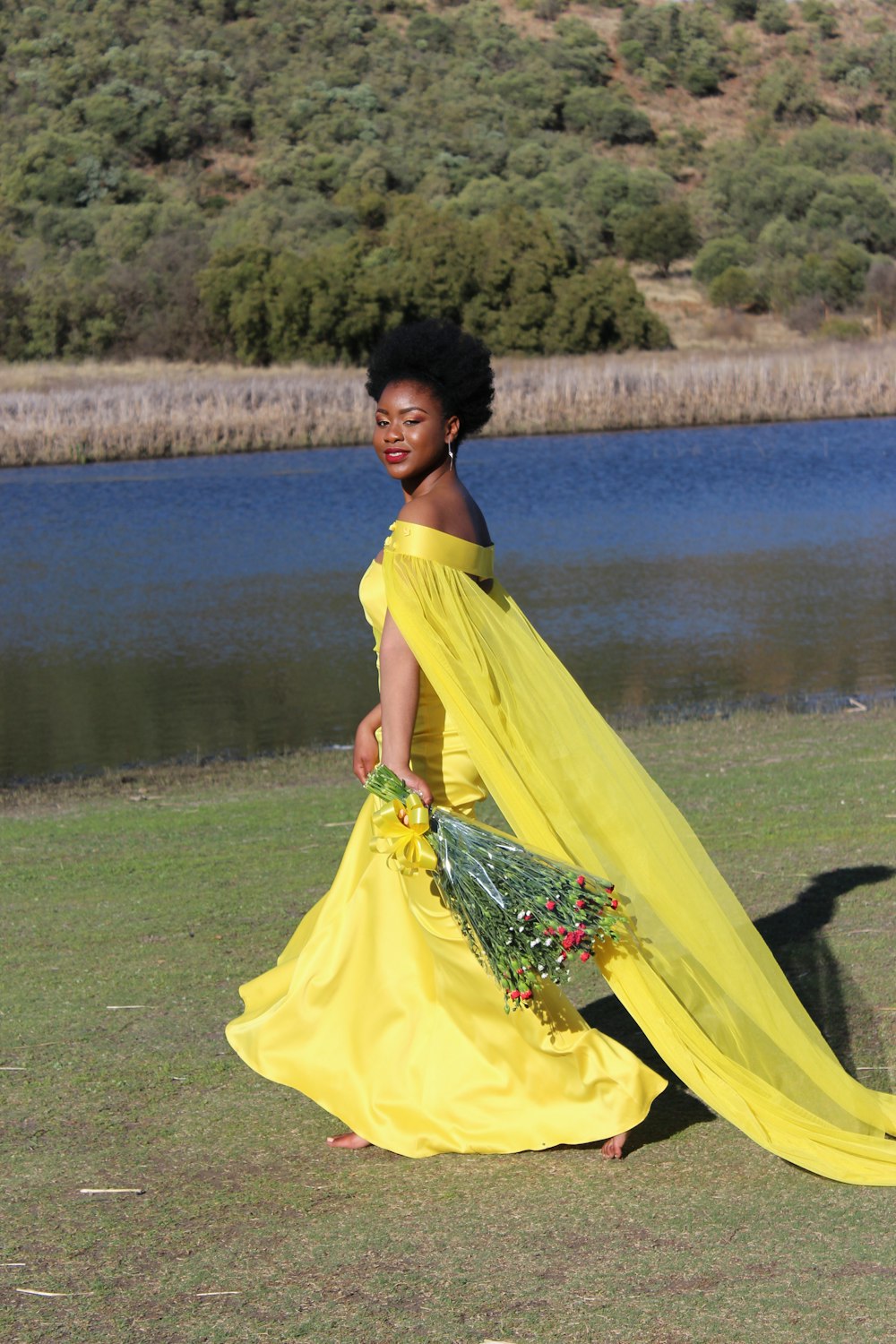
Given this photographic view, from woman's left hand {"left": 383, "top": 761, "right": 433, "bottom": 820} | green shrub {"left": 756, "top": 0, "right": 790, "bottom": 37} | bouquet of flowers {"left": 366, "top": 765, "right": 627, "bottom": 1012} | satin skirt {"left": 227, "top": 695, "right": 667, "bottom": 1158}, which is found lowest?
satin skirt {"left": 227, "top": 695, "right": 667, "bottom": 1158}

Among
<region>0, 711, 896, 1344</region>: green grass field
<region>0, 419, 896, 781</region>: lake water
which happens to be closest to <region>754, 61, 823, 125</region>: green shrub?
<region>0, 419, 896, 781</region>: lake water

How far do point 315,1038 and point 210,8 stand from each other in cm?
11034

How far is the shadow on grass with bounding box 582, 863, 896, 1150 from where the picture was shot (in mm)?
4184

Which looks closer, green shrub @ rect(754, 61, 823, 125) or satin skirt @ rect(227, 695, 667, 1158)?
satin skirt @ rect(227, 695, 667, 1158)

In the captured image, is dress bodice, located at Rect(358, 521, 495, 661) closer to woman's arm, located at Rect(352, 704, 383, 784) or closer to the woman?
the woman

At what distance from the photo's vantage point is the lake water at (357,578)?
46.9 ft

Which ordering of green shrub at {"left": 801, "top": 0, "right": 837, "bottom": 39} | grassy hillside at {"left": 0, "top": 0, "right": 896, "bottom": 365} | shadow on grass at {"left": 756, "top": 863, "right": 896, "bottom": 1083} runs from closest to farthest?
shadow on grass at {"left": 756, "top": 863, "right": 896, "bottom": 1083}, grassy hillside at {"left": 0, "top": 0, "right": 896, "bottom": 365}, green shrub at {"left": 801, "top": 0, "right": 837, "bottom": 39}

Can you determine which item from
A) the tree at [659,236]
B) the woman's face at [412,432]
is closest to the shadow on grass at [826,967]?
the woman's face at [412,432]

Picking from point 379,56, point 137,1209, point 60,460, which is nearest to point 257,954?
point 137,1209

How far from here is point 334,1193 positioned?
12.3 feet

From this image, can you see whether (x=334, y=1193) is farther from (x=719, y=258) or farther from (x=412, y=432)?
(x=719, y=258)

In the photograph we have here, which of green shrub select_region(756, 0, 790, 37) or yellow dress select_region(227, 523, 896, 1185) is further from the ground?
green shrub select_region(756, 0, 790, 37)

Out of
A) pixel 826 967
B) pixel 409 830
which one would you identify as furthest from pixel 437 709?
pixel 826 967

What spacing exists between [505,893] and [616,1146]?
67cm
